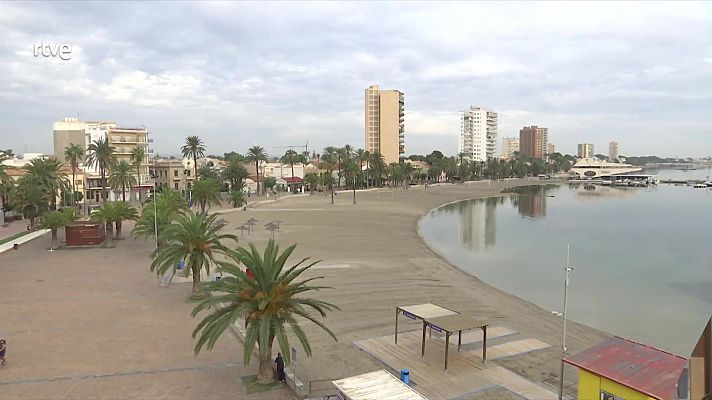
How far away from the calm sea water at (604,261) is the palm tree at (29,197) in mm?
42098

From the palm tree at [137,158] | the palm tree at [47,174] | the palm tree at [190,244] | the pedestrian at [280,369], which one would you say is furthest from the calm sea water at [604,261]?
the palm tree at [137,158]

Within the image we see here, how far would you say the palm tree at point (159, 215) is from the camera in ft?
117

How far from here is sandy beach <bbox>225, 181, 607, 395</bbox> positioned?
1761 centimetres

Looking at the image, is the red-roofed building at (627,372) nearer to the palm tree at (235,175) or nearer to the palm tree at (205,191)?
the palm tree at (205,191)

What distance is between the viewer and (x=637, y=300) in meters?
31.1

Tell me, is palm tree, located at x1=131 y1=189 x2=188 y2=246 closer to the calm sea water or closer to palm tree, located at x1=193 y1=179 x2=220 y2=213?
palm tree, located at x1=193 y1=179 x2=220 y2=213

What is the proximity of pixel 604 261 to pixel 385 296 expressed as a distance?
2629cm

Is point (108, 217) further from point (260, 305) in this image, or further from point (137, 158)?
point (137, 158)

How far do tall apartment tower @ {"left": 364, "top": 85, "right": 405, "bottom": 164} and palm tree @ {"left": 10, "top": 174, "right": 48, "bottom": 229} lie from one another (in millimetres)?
135529

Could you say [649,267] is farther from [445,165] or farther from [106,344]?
[445,165]

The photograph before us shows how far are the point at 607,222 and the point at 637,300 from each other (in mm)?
46579

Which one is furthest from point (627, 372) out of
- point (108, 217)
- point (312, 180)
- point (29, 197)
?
point (312, 180)

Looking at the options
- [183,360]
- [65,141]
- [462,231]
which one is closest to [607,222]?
[462,231]

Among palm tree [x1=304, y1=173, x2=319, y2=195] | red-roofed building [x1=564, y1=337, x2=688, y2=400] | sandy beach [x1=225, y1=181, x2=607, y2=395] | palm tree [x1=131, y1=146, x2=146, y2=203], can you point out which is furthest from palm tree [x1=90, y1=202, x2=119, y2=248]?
palm tree [x1=304, y1=173, x2=319, y2=195]
